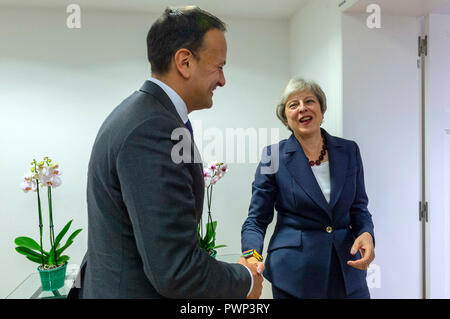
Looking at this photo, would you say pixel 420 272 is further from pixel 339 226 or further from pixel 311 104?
pixel 311 104

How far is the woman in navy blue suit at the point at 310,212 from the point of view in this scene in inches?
48.8

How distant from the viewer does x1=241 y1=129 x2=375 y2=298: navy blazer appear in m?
1.24

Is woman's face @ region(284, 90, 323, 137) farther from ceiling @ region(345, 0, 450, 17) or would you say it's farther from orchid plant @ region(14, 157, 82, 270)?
orchid plant @ region(14, 157, 82, 270)

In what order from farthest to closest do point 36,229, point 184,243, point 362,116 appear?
point 36,229, point 362,116, point 184,243

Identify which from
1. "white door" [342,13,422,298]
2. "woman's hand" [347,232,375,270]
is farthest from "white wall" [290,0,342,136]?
"woman's hand" [347,232,375,270]

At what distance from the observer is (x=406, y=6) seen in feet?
5.22

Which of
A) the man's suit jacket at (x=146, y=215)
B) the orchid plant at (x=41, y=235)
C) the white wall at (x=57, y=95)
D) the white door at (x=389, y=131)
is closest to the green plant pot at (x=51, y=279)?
the orchid plant at (x=41, y=235)

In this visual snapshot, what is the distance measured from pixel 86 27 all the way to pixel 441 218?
242cm

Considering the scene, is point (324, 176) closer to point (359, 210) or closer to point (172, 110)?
point (359, 210)

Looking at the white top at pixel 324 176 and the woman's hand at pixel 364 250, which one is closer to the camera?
the woman's hand at pixel 364 250

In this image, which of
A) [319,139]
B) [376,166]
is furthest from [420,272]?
[319,139]

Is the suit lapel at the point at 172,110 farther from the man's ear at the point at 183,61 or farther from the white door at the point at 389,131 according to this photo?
the white door at the point at 389,131

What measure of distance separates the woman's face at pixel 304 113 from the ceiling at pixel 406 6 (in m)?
0.57

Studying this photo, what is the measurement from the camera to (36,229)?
2166 mm
